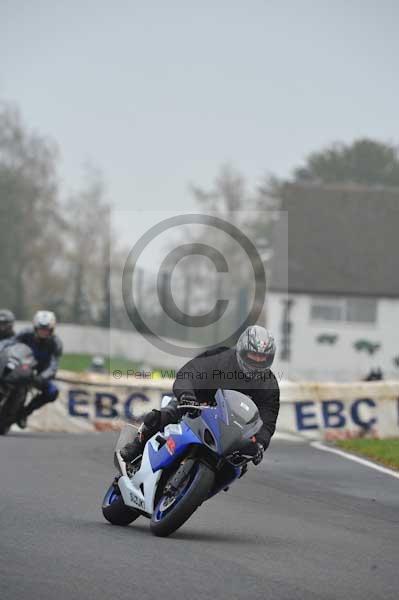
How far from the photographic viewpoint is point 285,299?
62000 mm

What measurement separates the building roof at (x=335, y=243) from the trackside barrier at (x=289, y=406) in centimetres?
3817

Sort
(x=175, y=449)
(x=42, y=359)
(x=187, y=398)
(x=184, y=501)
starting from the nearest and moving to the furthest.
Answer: (x=184, y=501) < (x=175, y=449) < (x=187, y=398) < (x=42, y=359)

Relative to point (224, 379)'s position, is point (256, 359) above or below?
above

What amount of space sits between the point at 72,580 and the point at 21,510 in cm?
313

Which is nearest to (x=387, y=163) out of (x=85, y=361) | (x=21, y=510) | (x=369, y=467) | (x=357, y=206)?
(x=357, y=206)

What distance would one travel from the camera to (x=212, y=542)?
970cm

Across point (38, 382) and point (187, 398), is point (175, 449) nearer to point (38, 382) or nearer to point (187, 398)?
point (187, 398)

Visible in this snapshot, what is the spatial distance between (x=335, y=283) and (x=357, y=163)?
127 feet

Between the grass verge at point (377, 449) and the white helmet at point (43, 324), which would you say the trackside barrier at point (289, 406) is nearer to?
the grass verge at point (377, 449)

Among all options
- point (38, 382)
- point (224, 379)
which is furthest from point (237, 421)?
point (38, 382)

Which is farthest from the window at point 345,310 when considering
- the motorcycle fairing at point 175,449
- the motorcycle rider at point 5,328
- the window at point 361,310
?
the motorcycle fairing at point 175,449

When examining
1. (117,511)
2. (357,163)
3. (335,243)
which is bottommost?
(117,511)

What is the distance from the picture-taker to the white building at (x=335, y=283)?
6084 cm

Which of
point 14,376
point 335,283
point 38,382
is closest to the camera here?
point 14,376
